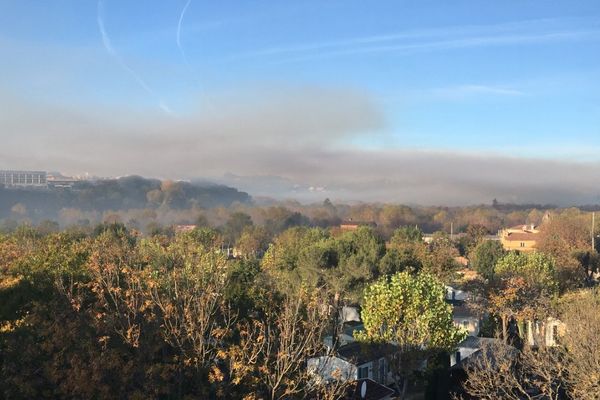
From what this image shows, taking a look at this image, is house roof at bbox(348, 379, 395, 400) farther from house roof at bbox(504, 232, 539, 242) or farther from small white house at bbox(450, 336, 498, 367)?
house roof at bbox(504, 232, 539, 242)

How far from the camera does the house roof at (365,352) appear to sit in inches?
875

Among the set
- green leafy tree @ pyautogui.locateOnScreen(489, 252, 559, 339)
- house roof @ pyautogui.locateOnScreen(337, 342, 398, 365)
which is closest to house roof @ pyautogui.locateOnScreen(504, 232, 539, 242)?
green leafy tree @ pyautogui.locateOnScreen(489, 252, 559, 339)

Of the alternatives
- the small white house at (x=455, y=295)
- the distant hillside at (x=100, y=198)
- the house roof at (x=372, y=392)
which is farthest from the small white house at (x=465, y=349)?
the distant hillside at (x=100, y=198)

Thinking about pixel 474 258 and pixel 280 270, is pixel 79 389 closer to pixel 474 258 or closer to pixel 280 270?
pixel 280 270

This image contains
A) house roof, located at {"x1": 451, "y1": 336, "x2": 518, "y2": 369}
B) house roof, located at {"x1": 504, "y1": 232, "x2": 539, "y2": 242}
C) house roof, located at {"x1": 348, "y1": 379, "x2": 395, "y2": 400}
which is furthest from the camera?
house roof, located at {"x1": 504, "y1": 232, "x2": 539, "y2": 242}

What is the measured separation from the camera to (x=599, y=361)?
53.6 feet

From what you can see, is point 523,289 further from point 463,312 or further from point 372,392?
point 372,392

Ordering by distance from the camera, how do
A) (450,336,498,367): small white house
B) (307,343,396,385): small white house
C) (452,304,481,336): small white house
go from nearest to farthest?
(307,343,396,385): small white house, (450,336,498,367): small white house, (452,304,481,336): small white house

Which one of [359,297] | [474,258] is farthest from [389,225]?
[359,297]

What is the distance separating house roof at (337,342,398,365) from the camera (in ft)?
72.9

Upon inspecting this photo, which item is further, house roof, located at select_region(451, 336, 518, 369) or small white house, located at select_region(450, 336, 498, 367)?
small white house, located at select_region(450, 336, 498, 367)

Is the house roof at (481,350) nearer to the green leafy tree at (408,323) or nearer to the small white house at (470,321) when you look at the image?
the green leafy tree at (408,323)

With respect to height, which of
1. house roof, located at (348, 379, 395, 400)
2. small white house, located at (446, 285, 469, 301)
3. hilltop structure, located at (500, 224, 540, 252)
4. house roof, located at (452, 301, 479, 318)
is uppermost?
hilltop structure, located at (500, 224, 540, 252)

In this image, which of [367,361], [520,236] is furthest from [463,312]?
[520,236]
